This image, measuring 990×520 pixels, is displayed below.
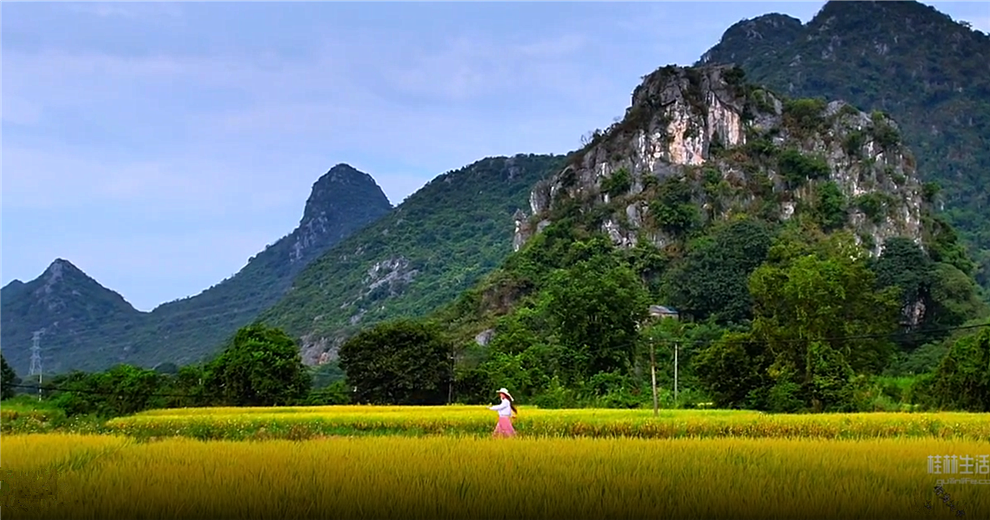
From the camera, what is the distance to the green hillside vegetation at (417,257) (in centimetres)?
8806

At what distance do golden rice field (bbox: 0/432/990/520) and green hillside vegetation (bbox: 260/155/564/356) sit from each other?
6911 cm

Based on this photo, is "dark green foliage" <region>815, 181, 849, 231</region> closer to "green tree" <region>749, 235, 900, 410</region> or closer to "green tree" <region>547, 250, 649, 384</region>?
"green tree" <region>749, 235, 900, 410</region>

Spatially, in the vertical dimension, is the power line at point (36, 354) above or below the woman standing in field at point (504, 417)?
above

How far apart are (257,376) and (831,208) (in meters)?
44.5

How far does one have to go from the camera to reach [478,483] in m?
6.91

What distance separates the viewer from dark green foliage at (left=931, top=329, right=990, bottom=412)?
87.7 ft

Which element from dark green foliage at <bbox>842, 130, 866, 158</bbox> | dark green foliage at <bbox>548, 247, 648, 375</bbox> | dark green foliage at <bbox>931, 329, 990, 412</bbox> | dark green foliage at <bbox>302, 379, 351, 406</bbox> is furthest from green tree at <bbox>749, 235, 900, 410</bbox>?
dark green foliage at <bbox>842, 130, 866, 158</bbox>

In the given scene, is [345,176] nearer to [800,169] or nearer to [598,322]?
[800,169]

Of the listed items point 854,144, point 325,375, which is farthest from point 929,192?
point 325,375

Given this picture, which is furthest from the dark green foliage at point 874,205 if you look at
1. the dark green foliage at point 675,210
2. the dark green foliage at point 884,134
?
the dark green foliage at point 675,210

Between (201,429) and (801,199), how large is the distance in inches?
2189

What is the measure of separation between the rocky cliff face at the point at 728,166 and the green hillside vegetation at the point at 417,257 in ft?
65.9

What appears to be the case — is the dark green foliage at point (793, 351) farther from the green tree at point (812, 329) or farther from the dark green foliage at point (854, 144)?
the dark green foliage at point (854, 144)

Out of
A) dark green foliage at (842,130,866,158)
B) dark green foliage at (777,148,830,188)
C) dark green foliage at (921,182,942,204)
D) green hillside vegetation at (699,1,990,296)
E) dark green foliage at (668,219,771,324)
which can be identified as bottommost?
dark green foliage at (668,219,771,324)
